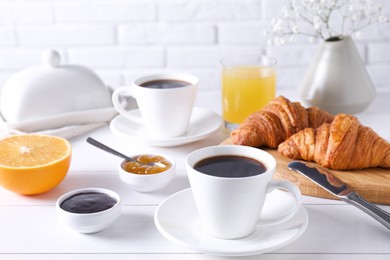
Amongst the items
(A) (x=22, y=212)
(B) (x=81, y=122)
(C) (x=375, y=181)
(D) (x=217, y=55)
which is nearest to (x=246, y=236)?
(C) (x=375, y=181)

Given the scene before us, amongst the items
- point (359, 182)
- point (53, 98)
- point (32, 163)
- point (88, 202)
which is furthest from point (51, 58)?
point (359, 182)

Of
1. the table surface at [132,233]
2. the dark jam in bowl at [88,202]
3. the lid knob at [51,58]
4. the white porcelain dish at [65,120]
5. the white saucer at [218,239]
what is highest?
the lid knob at [51,58]

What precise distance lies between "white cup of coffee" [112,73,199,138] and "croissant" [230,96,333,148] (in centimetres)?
14

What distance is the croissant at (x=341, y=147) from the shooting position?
121 cm

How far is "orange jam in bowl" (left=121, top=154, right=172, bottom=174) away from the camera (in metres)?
1.22

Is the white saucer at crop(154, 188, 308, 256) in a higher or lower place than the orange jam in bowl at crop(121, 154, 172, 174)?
lower

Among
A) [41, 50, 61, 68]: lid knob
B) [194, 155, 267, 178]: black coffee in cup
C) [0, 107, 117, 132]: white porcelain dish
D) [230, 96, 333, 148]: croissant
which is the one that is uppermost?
[41, 50, 61, 68]: lid knob

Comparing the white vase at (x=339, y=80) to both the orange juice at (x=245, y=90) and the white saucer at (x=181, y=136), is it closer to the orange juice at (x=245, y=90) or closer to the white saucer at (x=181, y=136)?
the orange juice at (x=245, y=90)

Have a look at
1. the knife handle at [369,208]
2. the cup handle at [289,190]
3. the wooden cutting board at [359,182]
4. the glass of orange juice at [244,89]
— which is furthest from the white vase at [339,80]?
the cup handle at [289,190]

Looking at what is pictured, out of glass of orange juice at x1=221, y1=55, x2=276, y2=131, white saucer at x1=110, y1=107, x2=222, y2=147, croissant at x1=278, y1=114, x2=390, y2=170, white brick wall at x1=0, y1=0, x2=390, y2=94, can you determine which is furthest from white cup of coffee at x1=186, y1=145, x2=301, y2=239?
white brick wall at x1=0, y1=0, x2=390, y2=94

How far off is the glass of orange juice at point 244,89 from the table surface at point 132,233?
29 centimetres

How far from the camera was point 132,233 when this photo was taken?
41.1 inches

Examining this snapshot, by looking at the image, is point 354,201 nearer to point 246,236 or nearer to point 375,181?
point 375,181

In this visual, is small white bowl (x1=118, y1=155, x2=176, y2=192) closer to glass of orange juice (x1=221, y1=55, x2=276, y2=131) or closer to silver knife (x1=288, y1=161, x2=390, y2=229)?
silver knife (x1=288, y1=161, x2=390, y2=229)
